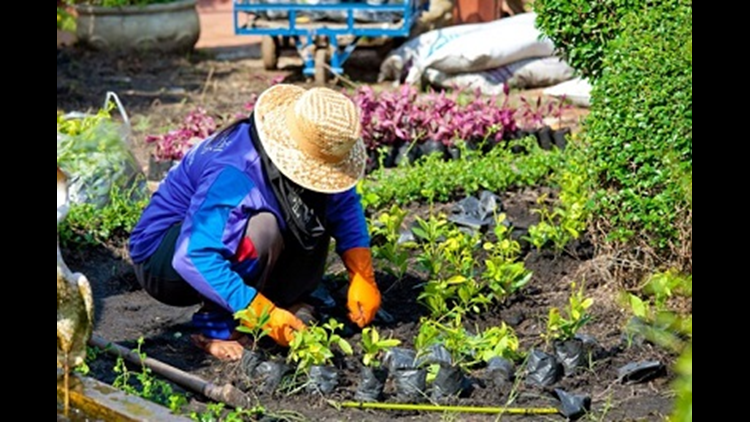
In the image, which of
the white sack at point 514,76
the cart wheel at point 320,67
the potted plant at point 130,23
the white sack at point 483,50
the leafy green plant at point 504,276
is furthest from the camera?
the potted plant at point 130,23

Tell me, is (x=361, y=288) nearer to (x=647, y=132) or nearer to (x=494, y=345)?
(x=494, y=345)

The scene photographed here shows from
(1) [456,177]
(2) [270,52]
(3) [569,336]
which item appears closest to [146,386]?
(3) [569,336]

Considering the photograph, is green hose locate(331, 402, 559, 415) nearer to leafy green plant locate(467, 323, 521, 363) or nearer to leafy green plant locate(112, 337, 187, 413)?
leafy green plant locate(467, 323, 521, 363)

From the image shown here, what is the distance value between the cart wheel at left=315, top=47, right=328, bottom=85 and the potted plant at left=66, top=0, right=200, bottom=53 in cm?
172

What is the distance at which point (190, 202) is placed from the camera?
4.77 metres

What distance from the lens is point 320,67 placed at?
35.2ft

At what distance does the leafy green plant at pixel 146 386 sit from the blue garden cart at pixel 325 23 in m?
6.32

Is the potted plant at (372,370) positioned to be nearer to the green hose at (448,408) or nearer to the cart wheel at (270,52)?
the green hose at (448,408)

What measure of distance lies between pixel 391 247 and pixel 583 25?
1.32 metres

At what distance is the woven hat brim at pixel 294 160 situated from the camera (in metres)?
4.55

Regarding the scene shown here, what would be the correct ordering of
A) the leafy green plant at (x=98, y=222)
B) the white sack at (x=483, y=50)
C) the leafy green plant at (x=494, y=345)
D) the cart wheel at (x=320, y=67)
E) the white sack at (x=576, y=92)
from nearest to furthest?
the leafy green plant at (x=494, y=345) → the leafy green plant at (x=98, y=222) → the white sack at (x=576, y=92) → the white sack at (x=483, y=50) → the cart wheel at (x=320, y=67)

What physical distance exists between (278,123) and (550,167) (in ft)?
8.99

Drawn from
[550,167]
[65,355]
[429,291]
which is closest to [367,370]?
[429,291]

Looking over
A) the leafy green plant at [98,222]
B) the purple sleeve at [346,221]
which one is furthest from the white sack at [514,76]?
the purple sleeve at [346,221]
